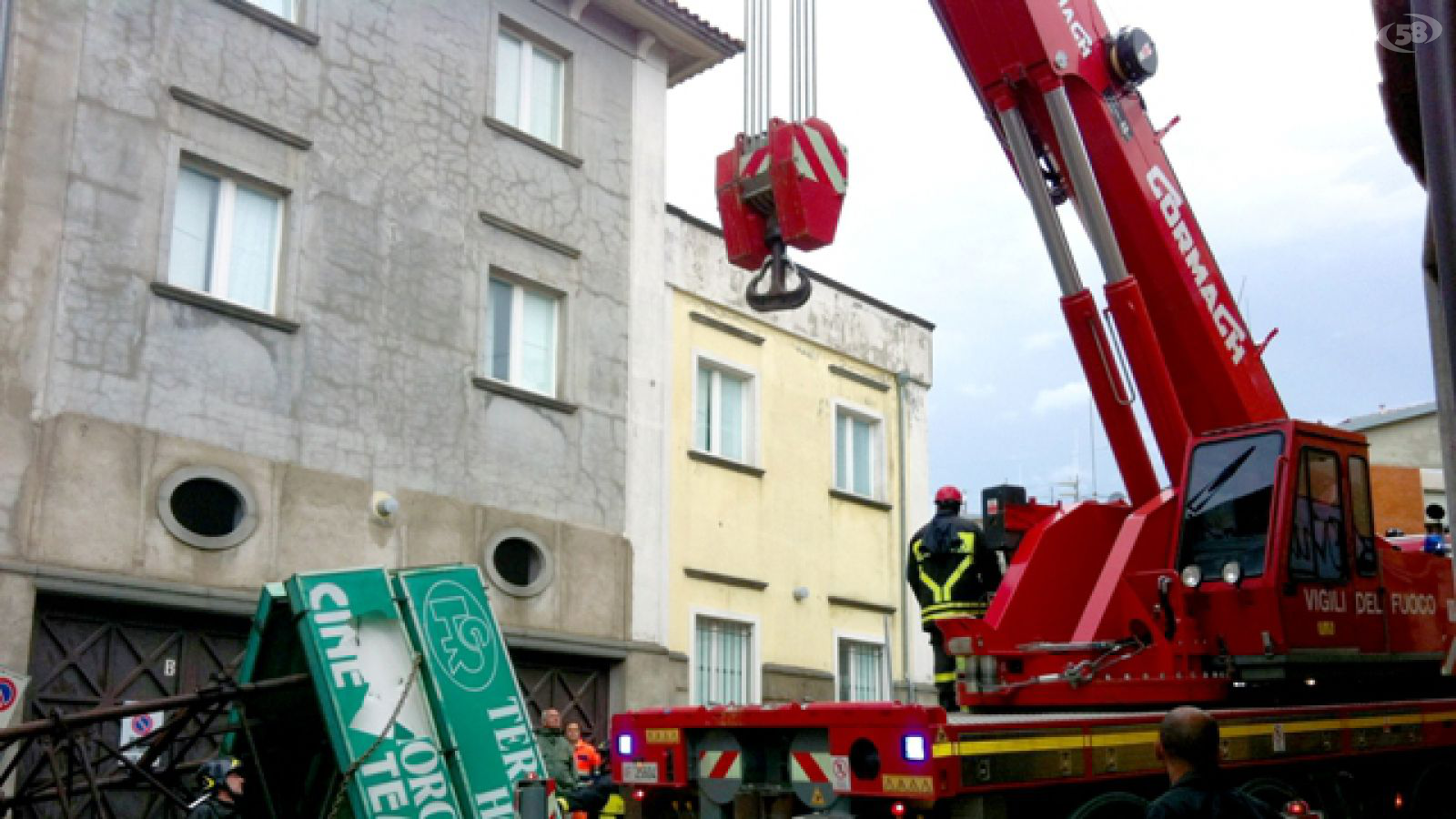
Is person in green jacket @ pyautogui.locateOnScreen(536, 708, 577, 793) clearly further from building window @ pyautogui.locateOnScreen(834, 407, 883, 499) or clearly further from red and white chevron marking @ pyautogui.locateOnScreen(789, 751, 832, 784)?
building window @ pyautogui.locateOnScreen(834, 407, 883, 499)

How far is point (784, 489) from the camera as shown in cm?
1886

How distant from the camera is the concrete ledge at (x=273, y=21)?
45.1 ft

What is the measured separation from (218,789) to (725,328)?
10.3m

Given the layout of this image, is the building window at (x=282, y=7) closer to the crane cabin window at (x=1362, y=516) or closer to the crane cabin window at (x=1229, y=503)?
the crane cabin window at (x=1229, y=503)

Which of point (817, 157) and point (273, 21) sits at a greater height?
point (273, 21)

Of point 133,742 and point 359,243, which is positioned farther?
point 359,243

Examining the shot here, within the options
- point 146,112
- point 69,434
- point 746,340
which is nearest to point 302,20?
point 146,112

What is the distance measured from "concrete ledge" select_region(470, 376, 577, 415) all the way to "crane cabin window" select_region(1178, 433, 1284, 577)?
832 cm

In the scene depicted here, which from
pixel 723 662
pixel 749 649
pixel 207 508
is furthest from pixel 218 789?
pixel 749 649

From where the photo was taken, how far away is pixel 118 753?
8164mm

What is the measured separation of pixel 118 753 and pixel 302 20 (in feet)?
28.1

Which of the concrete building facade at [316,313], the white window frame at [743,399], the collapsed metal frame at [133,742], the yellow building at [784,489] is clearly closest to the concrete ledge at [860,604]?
the yellow building at [784,489]

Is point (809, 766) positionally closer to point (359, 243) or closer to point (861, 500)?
point (359, 243)

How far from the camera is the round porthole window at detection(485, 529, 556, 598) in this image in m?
15.0
